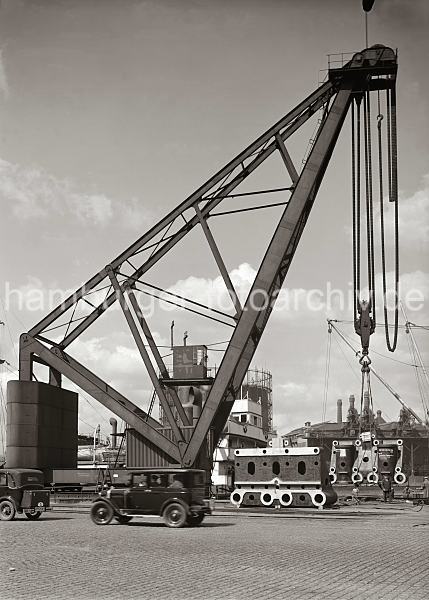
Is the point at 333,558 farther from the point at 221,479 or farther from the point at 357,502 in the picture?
the point at 221,479

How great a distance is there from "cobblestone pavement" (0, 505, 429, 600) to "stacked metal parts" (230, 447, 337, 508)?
5.48m

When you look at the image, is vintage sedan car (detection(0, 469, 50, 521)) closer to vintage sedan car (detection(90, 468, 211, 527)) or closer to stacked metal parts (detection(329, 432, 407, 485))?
vintage sedan car (detection(90, 468, 211, 527))

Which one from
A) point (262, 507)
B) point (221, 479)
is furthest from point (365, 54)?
point (221, 479)

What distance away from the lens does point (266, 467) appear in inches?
1230

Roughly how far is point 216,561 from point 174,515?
8.60 m

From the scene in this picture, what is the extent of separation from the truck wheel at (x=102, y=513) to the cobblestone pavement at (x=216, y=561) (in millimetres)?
393

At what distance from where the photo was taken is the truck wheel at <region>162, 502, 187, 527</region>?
22641mm

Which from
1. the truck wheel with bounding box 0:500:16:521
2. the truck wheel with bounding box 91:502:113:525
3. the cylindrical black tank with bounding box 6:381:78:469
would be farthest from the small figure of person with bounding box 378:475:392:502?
the truck wheel with bounding box 0:500:16:521

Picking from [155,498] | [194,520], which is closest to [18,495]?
[155,498]

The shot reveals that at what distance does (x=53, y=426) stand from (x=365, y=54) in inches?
838

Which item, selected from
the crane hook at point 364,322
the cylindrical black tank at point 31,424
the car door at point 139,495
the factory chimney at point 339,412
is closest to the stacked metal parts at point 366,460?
the crane hook at point 364,322

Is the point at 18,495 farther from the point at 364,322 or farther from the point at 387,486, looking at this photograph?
the point at 387,486

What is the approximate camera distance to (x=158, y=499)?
23141 mm

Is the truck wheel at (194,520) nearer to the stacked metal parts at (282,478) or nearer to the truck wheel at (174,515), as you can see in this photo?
the truck wheel at (174,515)
